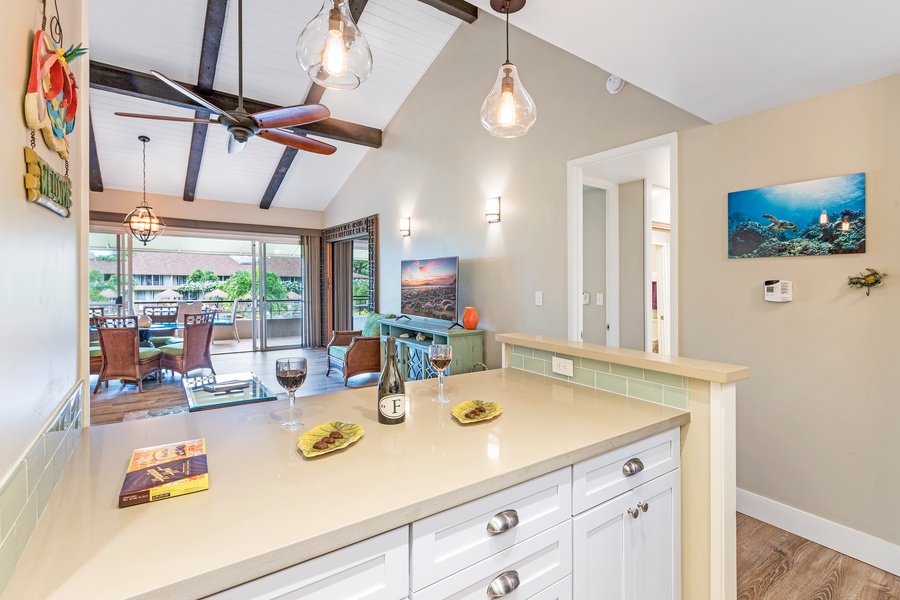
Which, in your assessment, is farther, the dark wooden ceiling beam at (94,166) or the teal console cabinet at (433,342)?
the dark wooden ceiling beam at (94,166)

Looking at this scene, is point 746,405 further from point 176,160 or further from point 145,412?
point 176,160

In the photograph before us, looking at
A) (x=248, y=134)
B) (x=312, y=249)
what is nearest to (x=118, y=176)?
(x=312, y=249)

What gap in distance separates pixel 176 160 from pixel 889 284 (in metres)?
7.60

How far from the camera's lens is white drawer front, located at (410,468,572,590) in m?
0.87

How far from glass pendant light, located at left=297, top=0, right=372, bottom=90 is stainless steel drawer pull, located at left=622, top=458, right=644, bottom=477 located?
5.97 ft

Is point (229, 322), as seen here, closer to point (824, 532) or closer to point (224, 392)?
point (224, 392)

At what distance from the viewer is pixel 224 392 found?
139 inches

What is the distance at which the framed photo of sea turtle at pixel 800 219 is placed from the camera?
1988 mm

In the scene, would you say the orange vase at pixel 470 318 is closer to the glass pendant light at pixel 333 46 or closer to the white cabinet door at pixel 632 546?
the glass pendant light at pixel 333 46

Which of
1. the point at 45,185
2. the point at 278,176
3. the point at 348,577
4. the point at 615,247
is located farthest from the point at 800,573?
the point at 278,176

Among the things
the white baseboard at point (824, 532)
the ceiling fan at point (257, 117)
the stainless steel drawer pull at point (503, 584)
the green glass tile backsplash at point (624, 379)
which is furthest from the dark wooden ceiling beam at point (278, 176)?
the white baseboard at point (824, 532)

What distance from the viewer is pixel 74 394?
1.15 m

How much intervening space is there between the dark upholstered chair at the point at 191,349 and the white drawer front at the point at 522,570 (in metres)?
5.26

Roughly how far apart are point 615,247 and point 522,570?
3.26 meters
